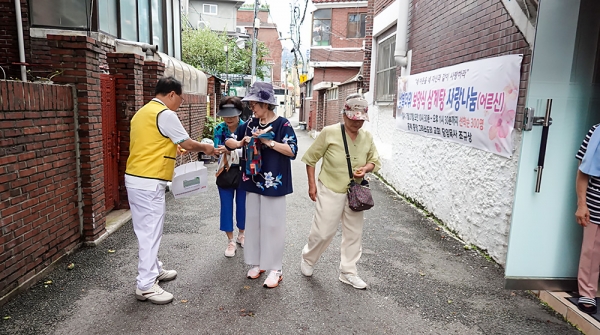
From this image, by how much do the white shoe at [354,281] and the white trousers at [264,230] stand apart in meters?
0.67

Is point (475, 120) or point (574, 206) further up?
point (475, 120)

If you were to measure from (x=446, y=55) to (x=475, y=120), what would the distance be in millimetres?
1607

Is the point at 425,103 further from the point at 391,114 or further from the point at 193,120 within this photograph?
the point at 193,120

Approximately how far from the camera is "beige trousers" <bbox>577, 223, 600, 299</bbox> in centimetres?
329

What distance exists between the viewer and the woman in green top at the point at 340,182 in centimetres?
379

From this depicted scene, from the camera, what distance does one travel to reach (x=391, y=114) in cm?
938

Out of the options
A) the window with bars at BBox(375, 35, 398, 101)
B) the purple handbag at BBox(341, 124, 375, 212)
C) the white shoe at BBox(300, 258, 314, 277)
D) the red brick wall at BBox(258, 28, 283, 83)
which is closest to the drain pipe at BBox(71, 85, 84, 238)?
the white shoe at BBox(300, 258, 314, 277)

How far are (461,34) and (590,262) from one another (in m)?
3.58

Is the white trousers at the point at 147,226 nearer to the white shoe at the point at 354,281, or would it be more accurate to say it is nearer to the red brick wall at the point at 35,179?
the red brick wall at the point at 35,179

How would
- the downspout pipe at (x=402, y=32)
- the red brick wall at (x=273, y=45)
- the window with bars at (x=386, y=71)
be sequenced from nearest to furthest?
the downspout pipe at (x=402, y=32)
the window with bars at (x=386, y=71)
the red brick wall at (x=273, y=45)

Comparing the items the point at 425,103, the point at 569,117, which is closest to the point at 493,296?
the point at 569,117

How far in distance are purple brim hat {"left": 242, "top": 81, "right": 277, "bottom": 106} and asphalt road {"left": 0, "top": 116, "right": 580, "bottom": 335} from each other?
1.75 meters

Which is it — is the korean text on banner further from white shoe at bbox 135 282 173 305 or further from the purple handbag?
the purple handbag

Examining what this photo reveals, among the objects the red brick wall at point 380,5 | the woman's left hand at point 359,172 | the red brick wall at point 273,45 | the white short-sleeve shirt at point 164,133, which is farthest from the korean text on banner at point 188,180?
the red brick wall at point 273,45
